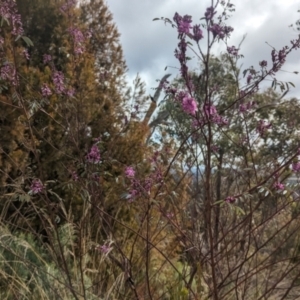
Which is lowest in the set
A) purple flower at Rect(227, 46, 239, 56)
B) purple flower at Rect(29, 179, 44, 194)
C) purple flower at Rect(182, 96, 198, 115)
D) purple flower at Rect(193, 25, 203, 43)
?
purple flower at Rect(29, 179, 44, 194)

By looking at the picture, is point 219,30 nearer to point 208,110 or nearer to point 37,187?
point 208,110

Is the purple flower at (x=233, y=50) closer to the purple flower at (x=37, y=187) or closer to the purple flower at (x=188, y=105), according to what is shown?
the purple flower at (x=188, y=105)

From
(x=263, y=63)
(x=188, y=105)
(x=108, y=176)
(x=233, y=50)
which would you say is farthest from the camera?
(x=108, y=176)

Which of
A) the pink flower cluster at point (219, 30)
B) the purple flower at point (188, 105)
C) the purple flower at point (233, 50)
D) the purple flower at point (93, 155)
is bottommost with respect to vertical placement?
the purple flower at point (93, 155)

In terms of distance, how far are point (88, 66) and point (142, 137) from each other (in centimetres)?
90

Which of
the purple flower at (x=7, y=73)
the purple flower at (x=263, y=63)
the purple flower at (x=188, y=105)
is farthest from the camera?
the purple flower at (x=7, y=73)

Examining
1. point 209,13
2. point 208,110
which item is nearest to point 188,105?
point 208,110

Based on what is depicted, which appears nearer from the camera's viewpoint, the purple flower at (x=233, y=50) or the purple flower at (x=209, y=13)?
the purple flower at (x=209, y=13)

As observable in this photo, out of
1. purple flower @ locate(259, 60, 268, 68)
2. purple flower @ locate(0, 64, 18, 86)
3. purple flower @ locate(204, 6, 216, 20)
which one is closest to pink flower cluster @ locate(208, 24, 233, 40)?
purple flower @ locate(204, 6, 216, 20)

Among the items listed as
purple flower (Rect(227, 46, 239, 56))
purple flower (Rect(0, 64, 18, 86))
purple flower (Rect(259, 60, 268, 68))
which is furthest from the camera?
purple flower (Rect(227, 46, 239, 56))

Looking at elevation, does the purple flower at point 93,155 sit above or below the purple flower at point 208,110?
below

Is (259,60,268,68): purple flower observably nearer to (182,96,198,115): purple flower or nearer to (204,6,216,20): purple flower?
(204,6,216,20): purple flower

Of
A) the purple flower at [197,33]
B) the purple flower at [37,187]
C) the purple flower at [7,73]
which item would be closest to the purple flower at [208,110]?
the purple flower at [197,33]

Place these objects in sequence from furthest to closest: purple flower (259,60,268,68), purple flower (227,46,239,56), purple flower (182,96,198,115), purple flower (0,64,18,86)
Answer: purple flower (227,46,239,56), purple flower (0,64,18,86), purple flower (259,60,268,68), purple flower (182,96,198,115)
